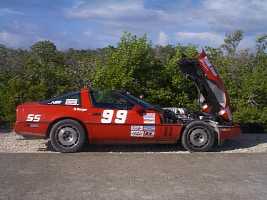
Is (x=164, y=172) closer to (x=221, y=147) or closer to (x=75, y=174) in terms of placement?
(x=75, y=174)

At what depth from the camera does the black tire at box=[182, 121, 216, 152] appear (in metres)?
11.4

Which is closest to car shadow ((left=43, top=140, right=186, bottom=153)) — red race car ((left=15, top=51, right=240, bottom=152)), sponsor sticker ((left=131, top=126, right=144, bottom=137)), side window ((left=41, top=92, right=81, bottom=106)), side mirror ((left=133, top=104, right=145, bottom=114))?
red race car ((left=15, top=51, right=240, bottom=152))

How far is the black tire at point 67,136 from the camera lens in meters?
11.1

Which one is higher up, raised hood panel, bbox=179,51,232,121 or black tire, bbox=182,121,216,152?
raised hood panel, bbox=179,51,232,121

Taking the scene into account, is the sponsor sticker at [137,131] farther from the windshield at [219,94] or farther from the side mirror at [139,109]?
the windshield at [219,94]

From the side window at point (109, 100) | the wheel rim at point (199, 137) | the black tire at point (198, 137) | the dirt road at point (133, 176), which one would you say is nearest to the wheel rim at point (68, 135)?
the dirt road at point (133, 176)

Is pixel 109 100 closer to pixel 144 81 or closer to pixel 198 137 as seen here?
pixel 198 137

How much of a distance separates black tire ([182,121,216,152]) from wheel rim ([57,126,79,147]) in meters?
2.30

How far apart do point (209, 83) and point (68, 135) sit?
349cm

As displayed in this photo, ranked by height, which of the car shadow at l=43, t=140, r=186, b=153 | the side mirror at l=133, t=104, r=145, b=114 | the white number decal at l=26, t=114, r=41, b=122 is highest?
the side mirror at l=133, t=104, r=145, b=114

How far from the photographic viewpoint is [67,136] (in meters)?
11.1

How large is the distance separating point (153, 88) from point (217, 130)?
4.45 meters

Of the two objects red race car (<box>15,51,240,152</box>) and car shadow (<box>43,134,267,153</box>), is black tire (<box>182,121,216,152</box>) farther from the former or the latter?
car shadow (<box>43,134,267,153</box>)

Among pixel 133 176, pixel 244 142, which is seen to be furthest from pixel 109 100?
pixel 244 142
